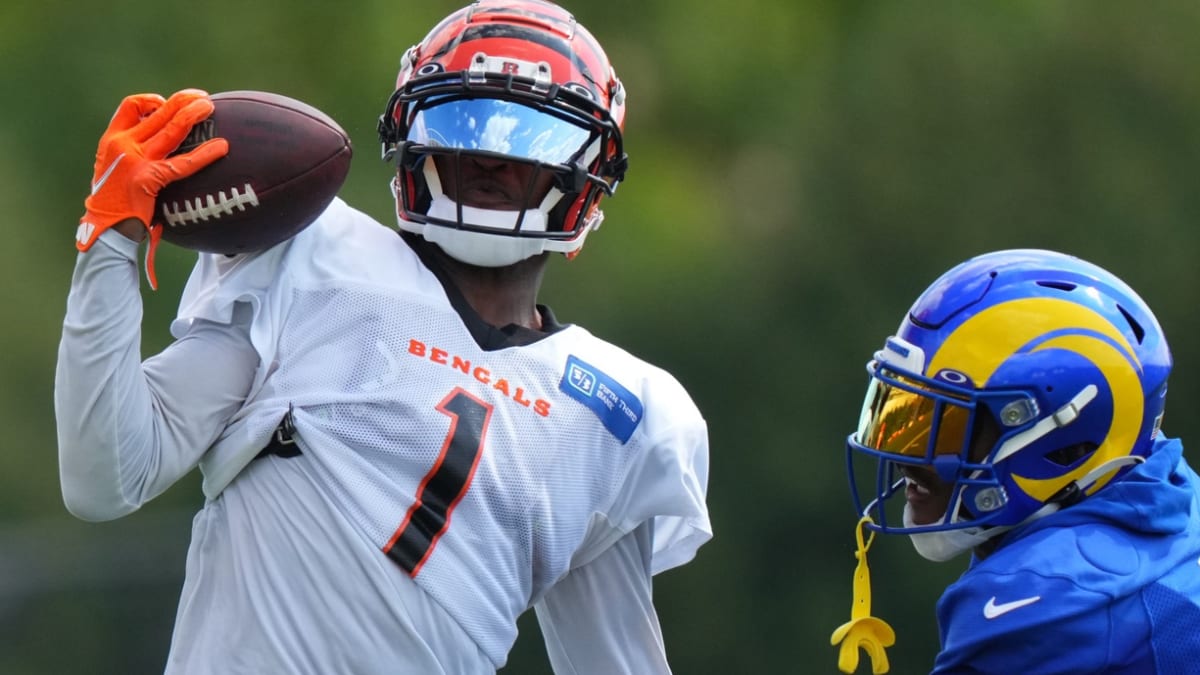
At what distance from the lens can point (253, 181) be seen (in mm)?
2383

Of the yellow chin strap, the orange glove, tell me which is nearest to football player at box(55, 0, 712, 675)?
the orange glove

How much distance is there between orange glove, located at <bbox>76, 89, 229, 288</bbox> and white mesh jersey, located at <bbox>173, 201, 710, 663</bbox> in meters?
0.21

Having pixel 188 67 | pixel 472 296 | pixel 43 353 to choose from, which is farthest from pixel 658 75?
pixel 472 296

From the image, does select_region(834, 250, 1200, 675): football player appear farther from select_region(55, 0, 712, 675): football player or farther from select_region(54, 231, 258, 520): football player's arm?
select_region(54, 231, 258, 520): football player's arm

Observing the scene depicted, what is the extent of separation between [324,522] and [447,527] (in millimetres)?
178

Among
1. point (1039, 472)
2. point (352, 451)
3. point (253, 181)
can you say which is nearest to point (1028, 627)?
point (1039, 472)

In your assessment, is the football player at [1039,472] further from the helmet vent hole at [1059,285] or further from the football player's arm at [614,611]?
the football player's arm at [614,611]

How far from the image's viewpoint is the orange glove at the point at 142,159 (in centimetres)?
227

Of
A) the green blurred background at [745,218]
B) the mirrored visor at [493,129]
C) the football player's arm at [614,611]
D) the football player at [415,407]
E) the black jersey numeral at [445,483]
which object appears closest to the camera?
the football player at [415,407]

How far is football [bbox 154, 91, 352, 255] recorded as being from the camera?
2.35 meters

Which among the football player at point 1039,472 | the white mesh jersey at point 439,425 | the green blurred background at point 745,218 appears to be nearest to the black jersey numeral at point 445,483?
the white mesh jersey at point 439,425

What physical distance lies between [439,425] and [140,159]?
0.57m

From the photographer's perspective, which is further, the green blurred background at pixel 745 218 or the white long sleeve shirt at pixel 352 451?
the green blurred background at pixel 745 218

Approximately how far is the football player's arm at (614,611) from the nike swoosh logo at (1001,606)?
0.62 metres
